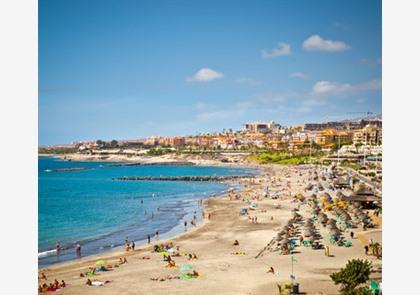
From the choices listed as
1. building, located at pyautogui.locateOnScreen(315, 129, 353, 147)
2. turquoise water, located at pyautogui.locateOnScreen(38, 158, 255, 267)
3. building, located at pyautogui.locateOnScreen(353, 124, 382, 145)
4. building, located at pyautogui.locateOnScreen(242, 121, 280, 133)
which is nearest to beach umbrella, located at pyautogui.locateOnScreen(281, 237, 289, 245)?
turquoise water, located at pyautogui.locateOnScreen(38, 158, 255, 267)

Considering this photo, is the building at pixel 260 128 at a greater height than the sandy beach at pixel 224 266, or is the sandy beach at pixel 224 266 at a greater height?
the building at pixel 260 128

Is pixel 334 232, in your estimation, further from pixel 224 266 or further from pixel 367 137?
pixel 367 137

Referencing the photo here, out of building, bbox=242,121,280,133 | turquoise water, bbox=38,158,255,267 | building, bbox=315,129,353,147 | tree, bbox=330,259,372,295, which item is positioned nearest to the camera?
tree, bbox=330,259,372,295

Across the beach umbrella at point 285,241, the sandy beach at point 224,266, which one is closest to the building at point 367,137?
the sandy beach at point 224,266

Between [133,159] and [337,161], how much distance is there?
132ft

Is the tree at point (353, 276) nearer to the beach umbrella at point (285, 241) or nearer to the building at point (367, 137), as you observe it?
the beach umbrella at point (285, 241)

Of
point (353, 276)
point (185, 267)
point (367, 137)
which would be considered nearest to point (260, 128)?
point (367, 137)

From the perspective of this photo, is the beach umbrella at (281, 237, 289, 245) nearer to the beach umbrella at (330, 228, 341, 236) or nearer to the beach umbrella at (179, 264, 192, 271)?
the beach umbrella at (330, 228, 341, 236)

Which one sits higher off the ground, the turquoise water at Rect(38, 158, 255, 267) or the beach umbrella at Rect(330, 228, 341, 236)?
the beach umbrella at Rect(330, 228, 341, 236)

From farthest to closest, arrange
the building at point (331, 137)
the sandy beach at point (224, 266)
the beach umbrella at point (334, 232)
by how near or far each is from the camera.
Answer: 1. the building at point (331, 137)
2. the beach umbrella at point (334, 232)
3. the sandy beach at point (224, 266)

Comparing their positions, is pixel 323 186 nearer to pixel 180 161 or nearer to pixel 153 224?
pixel 153 224

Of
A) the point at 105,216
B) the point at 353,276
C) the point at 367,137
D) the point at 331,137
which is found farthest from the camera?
the point at 331,137
